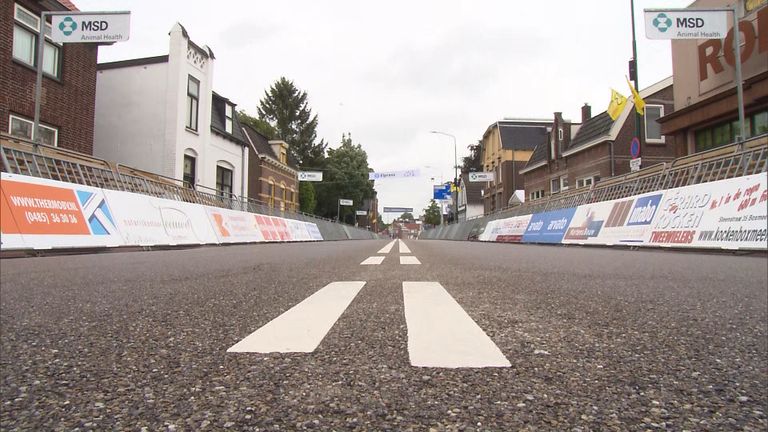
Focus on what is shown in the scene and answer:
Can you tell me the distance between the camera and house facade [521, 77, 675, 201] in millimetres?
24594

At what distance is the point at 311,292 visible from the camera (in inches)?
123

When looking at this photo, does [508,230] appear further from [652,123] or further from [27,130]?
[27,130]

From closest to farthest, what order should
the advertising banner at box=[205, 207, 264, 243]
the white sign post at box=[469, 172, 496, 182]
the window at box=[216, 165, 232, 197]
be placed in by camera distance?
the advertising banner at box=[205, 207, 264, 243]
the window at box=[216, 165, 232, 197]
the white sign post at box=[469, 172, 496, 182]

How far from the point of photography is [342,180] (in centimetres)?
5875

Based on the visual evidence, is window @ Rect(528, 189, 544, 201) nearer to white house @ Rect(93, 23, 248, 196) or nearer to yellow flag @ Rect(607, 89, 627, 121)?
yellow flag @ Rect(607, 89, 627, 121)

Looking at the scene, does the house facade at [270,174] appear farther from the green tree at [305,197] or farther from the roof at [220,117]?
the green tree at [305,197]

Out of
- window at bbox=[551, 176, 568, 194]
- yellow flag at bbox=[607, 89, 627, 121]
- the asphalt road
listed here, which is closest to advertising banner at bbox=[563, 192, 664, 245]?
the asphalt road

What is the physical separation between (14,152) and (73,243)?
147cm

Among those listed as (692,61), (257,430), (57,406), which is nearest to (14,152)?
(57,406)

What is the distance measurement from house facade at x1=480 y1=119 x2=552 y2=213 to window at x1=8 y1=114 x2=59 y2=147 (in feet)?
120

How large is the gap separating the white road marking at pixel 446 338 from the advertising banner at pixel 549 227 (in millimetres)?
11395

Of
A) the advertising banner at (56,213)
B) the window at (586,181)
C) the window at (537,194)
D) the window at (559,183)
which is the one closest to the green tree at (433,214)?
the window at (537,194)

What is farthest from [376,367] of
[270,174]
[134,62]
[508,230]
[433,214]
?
[433,214]

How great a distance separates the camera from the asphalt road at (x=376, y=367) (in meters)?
1.10
